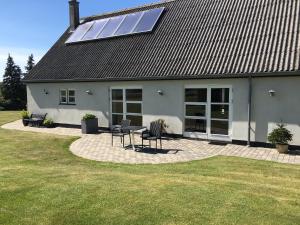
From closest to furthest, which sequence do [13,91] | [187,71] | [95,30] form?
[187,71], [95,30], [13,91]

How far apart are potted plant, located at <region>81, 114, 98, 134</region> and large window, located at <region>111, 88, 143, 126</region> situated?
112 cm

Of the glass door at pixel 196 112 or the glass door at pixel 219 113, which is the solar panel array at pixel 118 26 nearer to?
the glass door at pixel 196 112

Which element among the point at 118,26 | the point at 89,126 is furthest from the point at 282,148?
the point at 118,26

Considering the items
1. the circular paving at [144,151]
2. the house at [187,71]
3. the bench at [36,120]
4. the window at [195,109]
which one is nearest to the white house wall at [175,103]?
the house at [187,71]

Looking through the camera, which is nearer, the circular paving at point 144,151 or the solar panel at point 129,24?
the circular paving at point 144,151

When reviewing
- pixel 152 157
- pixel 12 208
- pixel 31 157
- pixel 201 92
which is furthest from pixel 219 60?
pixel 12 208

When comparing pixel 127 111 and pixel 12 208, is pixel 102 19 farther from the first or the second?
pixel 12 208

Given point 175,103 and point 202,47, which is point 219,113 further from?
point 202,47

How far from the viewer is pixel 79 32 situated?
75.8 ft

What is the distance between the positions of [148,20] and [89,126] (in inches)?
298

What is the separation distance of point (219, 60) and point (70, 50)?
12.0 m

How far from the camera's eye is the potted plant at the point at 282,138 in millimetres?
12000

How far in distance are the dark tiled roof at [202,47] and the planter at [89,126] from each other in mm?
2557

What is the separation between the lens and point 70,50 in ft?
72.4
